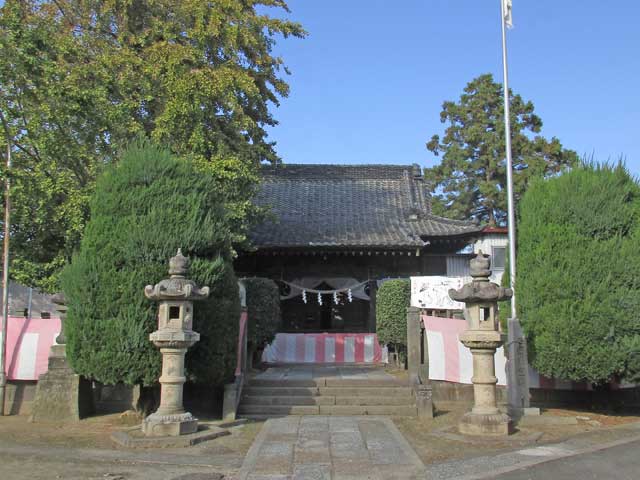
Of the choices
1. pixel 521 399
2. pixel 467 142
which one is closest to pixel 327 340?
pixel 521 399

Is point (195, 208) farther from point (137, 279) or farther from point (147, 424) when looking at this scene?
point (147, 424)

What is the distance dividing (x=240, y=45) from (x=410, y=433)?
33.1 ft

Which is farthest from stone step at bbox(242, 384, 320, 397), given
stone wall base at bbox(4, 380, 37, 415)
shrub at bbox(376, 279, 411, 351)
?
stone wall base at bbox(4, 380, 37, 415)

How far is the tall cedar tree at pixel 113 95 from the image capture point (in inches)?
431

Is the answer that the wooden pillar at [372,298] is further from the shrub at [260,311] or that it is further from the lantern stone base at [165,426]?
the lantern stone base at [165,426]

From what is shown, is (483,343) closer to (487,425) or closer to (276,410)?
(487,425)

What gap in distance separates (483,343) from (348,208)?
12.6 m

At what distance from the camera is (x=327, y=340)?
15883 millimetres

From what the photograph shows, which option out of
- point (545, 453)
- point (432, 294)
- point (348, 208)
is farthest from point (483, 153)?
point (545, 453)

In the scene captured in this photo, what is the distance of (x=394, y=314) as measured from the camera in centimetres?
1345

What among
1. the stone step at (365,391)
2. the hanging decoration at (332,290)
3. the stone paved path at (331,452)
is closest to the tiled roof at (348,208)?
the hanging decoration at (332,290)

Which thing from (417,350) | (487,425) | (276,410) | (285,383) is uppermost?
(417,350)

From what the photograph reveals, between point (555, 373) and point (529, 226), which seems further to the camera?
point (529, 226)

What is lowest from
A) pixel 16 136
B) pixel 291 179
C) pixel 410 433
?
pixel 410 433
